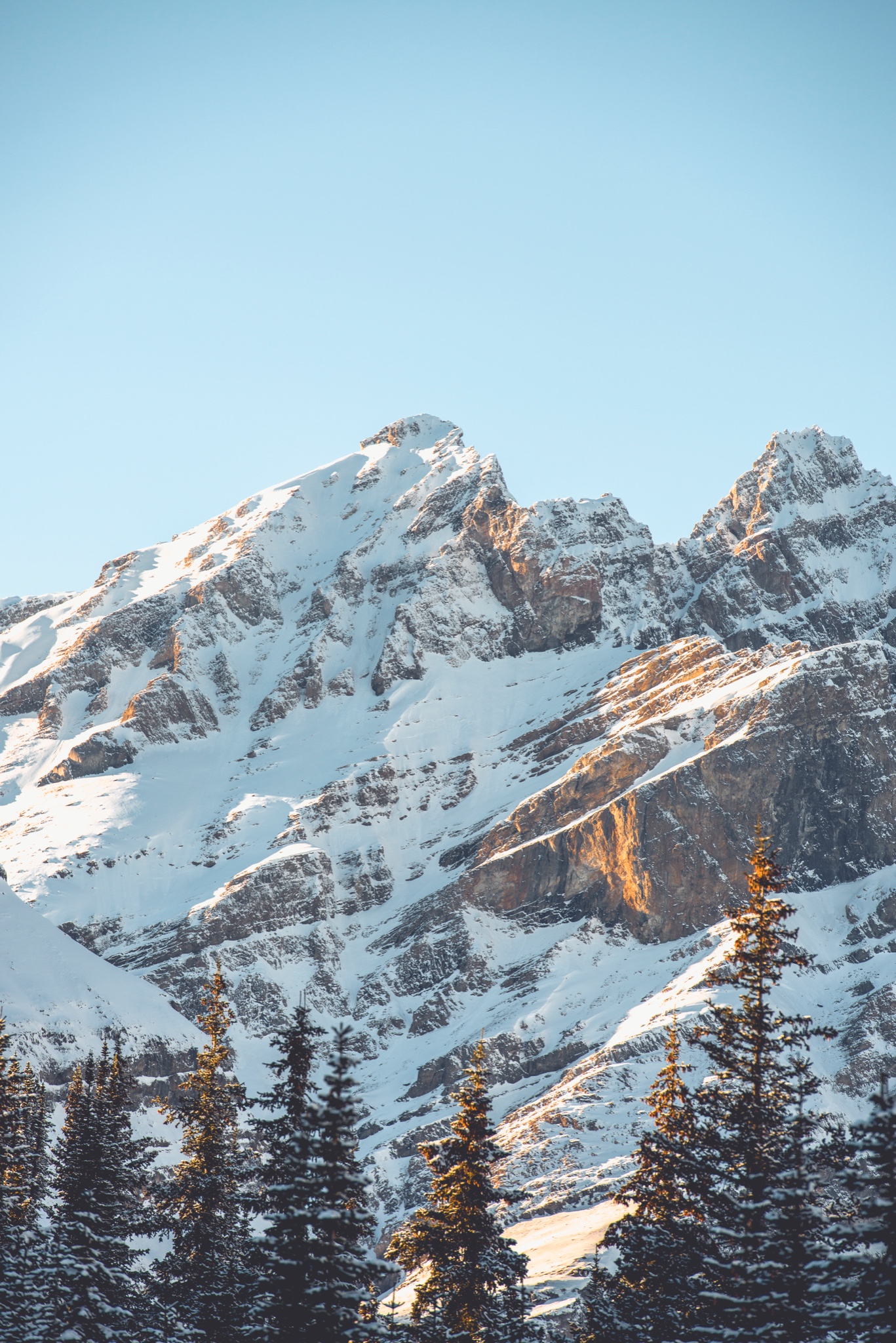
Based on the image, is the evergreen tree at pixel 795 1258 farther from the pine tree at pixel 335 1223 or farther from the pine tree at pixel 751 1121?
the pine tree at pixel 335 1223

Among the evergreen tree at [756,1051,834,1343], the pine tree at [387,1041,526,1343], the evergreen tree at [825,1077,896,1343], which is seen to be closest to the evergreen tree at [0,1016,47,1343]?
the pine tree at [387,1041,526,1343]

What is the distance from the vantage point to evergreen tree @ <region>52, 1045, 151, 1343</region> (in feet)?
141

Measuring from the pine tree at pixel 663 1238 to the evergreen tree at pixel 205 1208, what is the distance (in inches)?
516

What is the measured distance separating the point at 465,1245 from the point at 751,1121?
36.6 ft

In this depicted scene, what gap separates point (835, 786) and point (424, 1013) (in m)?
67.3

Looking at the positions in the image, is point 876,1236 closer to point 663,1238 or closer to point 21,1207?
point 663,1238

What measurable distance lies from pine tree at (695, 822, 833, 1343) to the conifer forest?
8 cm

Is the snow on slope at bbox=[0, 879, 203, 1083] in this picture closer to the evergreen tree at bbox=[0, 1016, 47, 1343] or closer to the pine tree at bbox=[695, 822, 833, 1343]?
the evergreen tree at bbox=[0, 1016, 47, 1343]

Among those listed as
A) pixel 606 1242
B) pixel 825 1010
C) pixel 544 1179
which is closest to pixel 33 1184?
pixel 606 1242

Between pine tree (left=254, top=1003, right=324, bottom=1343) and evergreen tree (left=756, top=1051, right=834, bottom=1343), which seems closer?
evergreen tree (left=756, top=1051, right=834, bottom=1343)

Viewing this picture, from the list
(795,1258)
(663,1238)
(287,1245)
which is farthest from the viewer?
(663,1238)

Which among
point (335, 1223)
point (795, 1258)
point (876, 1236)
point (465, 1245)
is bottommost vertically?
point (795, 1258)

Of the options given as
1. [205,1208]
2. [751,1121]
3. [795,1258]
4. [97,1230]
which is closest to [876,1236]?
[795,1258]

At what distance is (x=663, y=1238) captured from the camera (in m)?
41.8
